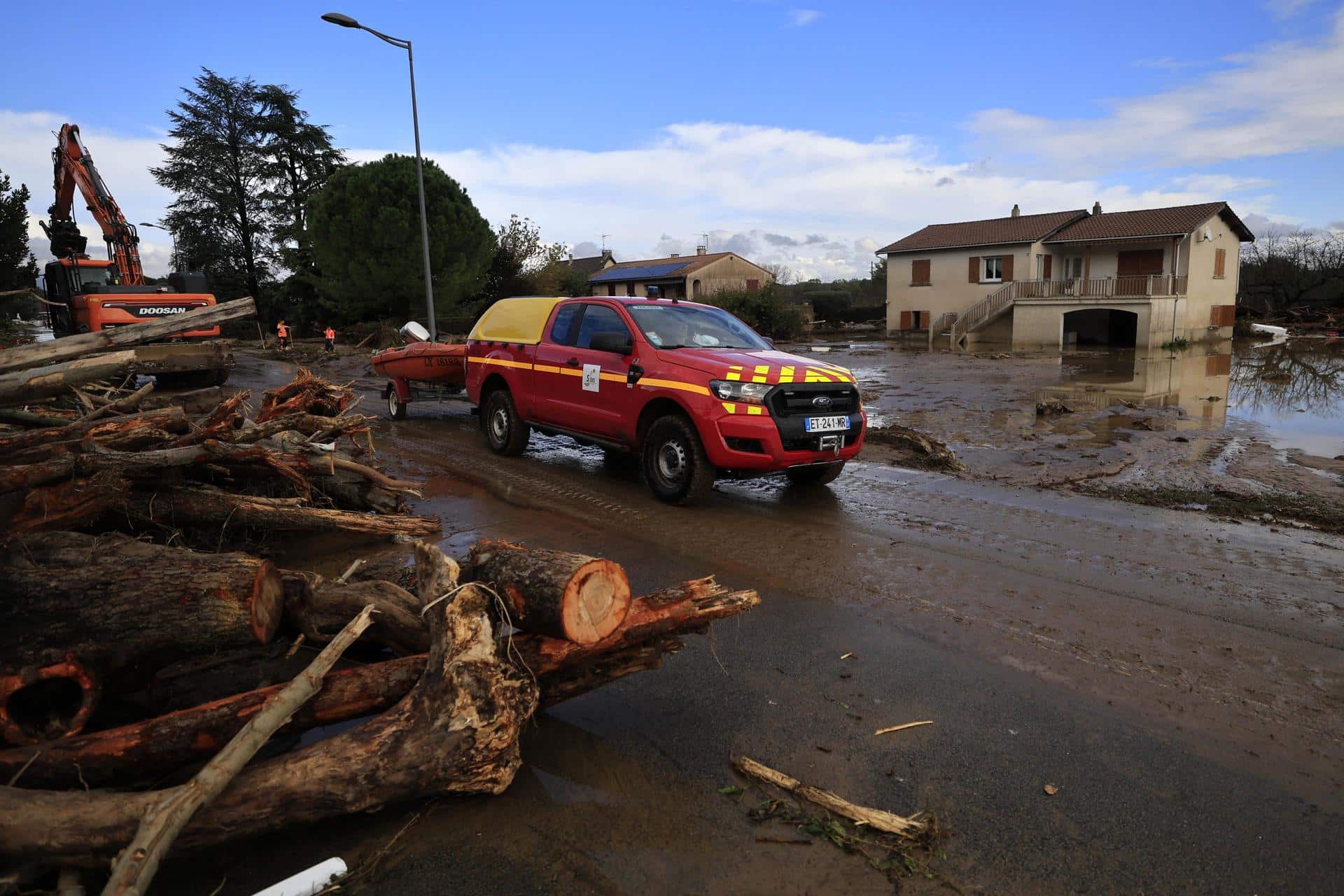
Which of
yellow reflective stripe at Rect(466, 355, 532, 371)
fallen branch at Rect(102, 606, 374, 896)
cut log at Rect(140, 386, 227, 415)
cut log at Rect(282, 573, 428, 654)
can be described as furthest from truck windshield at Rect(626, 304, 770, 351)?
fallen branch at Rect(102, 606, 374, 896)

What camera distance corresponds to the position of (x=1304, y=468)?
9.23 metres

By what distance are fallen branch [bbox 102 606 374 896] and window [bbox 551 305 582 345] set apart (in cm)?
602

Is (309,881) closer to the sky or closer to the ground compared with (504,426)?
closer to the ground

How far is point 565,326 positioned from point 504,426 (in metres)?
1.63

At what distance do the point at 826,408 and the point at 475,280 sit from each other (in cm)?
2694

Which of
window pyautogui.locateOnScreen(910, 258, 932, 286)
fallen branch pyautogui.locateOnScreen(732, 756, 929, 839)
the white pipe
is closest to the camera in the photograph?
the white pipe

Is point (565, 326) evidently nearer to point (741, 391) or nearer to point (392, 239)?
point (741, 391)

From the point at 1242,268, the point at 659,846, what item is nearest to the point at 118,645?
the point at 659,846

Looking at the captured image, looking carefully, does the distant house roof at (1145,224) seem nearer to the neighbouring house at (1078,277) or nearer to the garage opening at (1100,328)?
the neighbouring house at (1078,277)

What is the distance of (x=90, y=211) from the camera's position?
63.3 ft

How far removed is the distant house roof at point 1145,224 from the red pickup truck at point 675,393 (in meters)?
31.4

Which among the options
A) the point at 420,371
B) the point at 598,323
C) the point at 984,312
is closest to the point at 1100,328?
the point at 984,312

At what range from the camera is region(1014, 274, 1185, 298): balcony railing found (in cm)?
3250

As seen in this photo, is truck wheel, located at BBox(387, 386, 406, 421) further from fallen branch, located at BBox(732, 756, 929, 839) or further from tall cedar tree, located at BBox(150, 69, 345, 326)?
tall cedar tree, located at BBox(150, 69, 345, 326)
